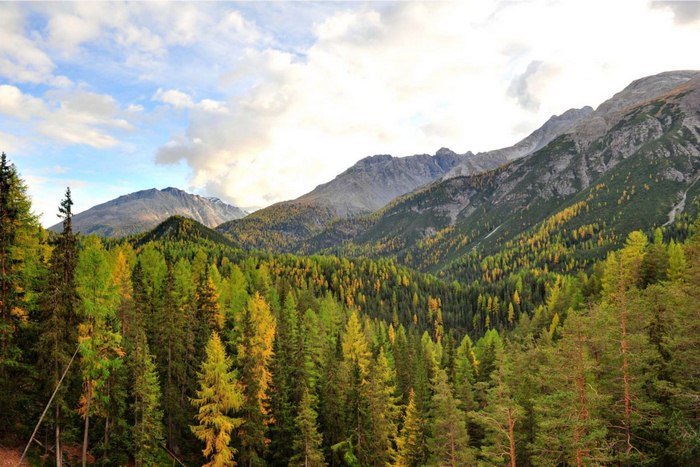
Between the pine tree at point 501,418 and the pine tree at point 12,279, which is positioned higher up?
the pine tree at point 12,279

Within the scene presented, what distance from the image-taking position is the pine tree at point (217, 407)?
32969 mm

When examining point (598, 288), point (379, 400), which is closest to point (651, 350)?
point (379, 400)

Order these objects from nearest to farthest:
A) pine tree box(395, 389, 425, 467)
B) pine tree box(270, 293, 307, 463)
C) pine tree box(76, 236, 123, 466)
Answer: pine tree box(76, 236, 123, 466) < pine tree box(270, 293, 307, 463) < pine tree box(395, 389, 425, 467)

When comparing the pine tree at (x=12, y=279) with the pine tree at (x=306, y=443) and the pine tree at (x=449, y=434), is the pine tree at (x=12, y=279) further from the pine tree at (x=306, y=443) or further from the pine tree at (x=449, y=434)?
the pine tree at (x=449, y=434)

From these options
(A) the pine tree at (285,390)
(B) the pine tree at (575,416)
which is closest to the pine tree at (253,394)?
(A) the pine tree at (285,390)

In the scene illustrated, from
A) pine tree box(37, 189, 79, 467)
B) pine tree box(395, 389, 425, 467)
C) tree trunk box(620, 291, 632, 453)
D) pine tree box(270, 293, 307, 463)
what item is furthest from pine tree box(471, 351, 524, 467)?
pine tree box(37, 189, 79, 467)

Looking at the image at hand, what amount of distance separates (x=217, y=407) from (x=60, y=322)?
14319mm

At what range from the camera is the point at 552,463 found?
2169cm

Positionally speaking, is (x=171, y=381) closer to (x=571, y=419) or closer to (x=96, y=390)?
(x=96, y=390)

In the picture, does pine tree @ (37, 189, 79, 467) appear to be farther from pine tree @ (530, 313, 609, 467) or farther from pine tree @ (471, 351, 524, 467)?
pine tree @ (530, 313, 609, 467)

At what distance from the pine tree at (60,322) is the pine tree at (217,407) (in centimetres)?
965

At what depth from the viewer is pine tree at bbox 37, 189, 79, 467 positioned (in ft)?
81.6

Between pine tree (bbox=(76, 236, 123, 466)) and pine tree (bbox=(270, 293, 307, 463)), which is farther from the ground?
pine tree (bbox=(76, 236, 123, 466))

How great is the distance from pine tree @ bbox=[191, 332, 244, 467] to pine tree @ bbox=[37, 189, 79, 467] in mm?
9645
